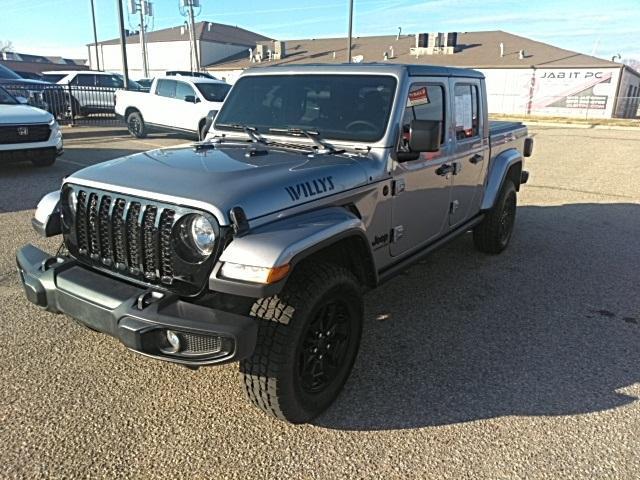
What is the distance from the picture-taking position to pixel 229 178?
Answer: 269 cm

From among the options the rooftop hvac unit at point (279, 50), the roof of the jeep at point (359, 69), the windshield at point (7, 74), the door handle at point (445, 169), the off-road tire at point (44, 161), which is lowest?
the off-road tire at point (44, 161)

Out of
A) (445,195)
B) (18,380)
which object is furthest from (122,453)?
(445,195)

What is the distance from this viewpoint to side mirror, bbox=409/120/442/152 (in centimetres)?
318

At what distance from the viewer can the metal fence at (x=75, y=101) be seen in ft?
50.9

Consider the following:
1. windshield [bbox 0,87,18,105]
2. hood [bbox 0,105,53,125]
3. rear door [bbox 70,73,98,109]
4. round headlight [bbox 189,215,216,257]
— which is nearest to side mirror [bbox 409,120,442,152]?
round headlight [bbox 189,215,216,257]

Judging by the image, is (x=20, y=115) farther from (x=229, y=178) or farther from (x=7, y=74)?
(x=7, y=74)

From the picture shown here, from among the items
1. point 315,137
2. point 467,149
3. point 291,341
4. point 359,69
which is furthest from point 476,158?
point 291,341

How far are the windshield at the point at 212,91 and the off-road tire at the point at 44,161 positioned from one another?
4743 mm

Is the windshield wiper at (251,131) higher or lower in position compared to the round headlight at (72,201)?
higher

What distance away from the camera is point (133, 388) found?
304 cm

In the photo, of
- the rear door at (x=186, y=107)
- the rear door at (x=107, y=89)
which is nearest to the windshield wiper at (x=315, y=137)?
the rear door at (x=186, y=107)

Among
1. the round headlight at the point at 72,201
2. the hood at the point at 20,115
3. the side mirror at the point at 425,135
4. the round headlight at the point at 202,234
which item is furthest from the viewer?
the hood at the point at 20,115

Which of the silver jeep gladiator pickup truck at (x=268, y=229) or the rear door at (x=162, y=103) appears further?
the rear door at (x=162, y=103)

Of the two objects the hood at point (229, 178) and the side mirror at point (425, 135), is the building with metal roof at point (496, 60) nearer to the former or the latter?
the side mirror at point (425, 135)
